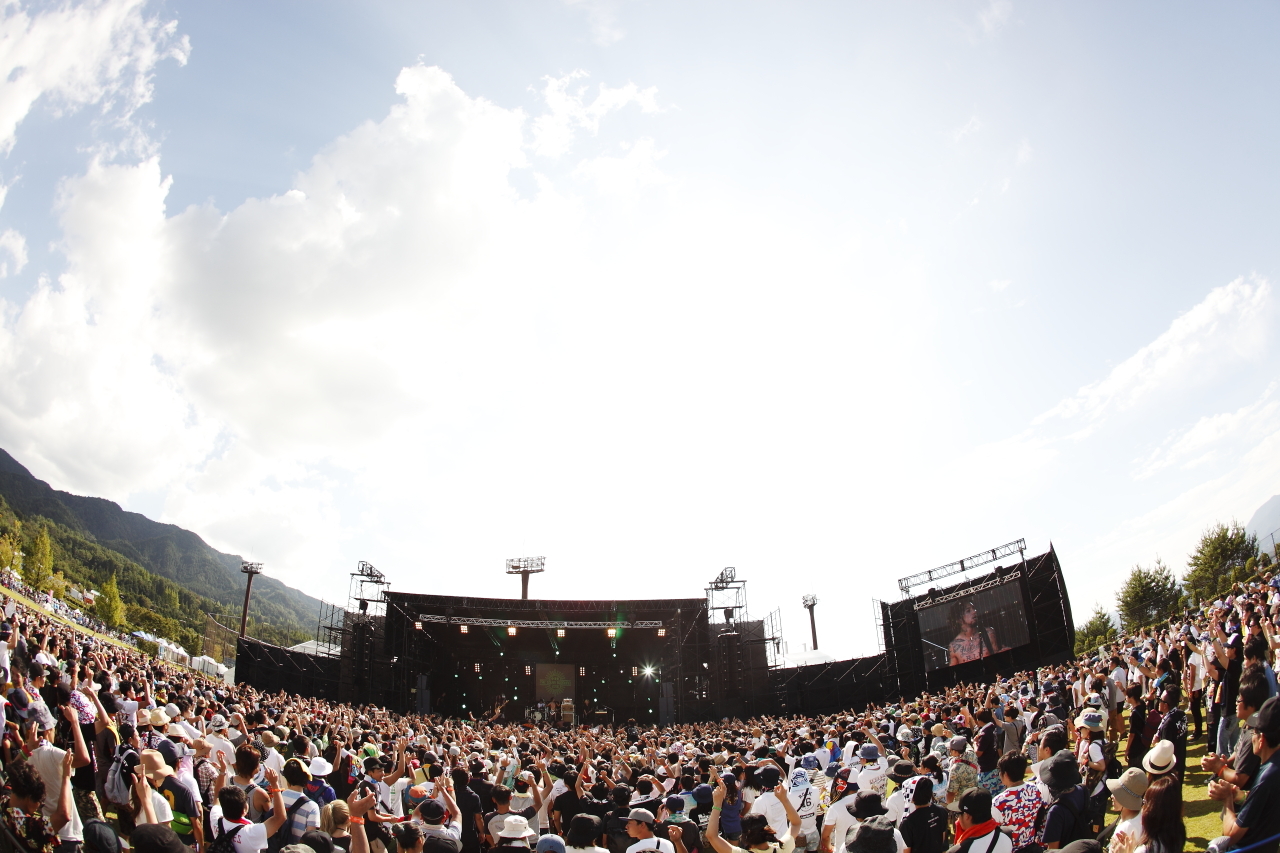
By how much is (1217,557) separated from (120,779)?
173ft

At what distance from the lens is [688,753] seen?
424 inches

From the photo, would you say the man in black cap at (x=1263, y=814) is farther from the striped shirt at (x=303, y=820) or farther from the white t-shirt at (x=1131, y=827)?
the striped shirt at (x=303, y=820)

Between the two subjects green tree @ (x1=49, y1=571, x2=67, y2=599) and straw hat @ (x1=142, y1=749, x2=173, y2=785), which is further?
green tree @ (x1=49, y1=571, x2=67, y2=599)

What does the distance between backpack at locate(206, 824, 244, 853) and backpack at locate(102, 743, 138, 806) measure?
154cm

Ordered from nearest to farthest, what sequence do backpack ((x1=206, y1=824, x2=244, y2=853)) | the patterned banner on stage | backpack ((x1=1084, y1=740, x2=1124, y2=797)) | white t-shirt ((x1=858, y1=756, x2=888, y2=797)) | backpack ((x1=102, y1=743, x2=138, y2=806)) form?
backpack ((x1=206, y1=824, x2=244, y2=853))
backpack ((x1=102, y1=743, x2=138, y2=806))
backpack ((x1=1084, y1=740, x2=1124, y2=797))
white t-shirt ((x1=858, y1=756, x2=888, y2=797))
the patterned banner on stage

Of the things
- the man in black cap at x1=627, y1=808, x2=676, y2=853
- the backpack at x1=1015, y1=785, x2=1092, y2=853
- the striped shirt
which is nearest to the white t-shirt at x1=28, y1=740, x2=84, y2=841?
the striped shirt

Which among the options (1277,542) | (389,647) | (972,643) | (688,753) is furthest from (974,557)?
(389,647)

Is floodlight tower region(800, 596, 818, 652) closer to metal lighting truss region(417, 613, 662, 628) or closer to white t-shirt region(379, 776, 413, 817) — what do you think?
metal lighting truss region(417, 613, 662, 628)

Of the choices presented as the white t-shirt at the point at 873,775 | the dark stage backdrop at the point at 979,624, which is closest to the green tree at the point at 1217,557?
the dark stage backdrop at the point at 979,624

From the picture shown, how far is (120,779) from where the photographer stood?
18.4 feet

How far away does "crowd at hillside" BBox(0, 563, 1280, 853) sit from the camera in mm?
4062

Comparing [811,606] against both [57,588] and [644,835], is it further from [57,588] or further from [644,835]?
[57,588]

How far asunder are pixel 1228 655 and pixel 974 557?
22.1 m

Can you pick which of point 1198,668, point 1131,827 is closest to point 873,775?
point 1131,827
